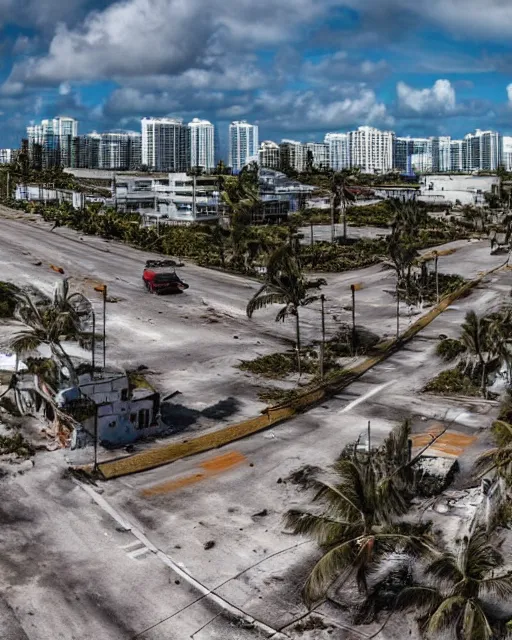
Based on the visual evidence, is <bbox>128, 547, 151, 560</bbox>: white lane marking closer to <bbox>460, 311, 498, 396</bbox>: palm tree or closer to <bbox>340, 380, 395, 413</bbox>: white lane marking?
<bbox>340, 380, 395, 413</bbox>: white lane marking

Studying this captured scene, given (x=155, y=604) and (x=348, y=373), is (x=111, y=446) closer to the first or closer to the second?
(x=155, y=604)

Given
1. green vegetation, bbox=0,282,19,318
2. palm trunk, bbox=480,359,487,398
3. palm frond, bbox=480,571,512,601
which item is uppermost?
green vegetation, bbox=0,282,19,318

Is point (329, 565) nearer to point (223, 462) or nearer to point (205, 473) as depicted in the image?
point (205, 473)

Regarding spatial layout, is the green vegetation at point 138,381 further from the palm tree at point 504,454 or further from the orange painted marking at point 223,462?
the palm tree at point 504,454

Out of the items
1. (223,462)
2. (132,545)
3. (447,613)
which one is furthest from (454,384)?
(447,613)

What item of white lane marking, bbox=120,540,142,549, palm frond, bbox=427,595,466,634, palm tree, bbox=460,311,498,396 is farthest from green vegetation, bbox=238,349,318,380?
palm frond, bbox=427,595,466,634

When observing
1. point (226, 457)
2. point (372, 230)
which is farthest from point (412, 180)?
point (226, 457)
